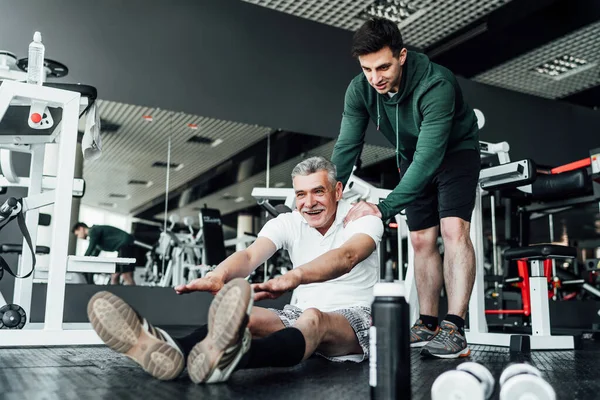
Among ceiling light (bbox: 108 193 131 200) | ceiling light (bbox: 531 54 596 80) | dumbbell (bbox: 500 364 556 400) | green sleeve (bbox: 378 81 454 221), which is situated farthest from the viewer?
ceiling light (bbox: 531 54 596 80)

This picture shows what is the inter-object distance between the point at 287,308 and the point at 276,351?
54 cm

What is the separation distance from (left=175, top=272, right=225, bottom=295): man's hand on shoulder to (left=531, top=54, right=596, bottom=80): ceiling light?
20.5 feet

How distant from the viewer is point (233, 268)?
1.76m

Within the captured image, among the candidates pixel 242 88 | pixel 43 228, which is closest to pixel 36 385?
pixel 43 228

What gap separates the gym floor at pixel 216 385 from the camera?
4.33ft

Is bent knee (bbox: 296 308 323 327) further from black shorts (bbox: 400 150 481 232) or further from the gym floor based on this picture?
black shorts (bbox: 400 150 481 232)

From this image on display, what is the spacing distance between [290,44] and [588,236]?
11592 mm

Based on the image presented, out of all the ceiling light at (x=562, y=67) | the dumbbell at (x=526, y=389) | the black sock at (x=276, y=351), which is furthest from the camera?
the ceiling light at (x=562, y=67)

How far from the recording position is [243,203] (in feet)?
20.4

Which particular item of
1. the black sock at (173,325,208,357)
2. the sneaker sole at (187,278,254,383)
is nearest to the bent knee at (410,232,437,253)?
A: the black sock at (173,325,208,357)

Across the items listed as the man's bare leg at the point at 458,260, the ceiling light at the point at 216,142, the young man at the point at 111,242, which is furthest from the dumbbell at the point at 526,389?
the ceiling light at the point at 216,142

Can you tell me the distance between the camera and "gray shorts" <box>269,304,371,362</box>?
1866 mm

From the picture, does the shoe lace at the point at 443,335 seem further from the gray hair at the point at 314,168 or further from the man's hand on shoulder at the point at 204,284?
the man's hand on shoulder at the point at 204,284

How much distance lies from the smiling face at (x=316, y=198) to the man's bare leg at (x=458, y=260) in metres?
0.67
